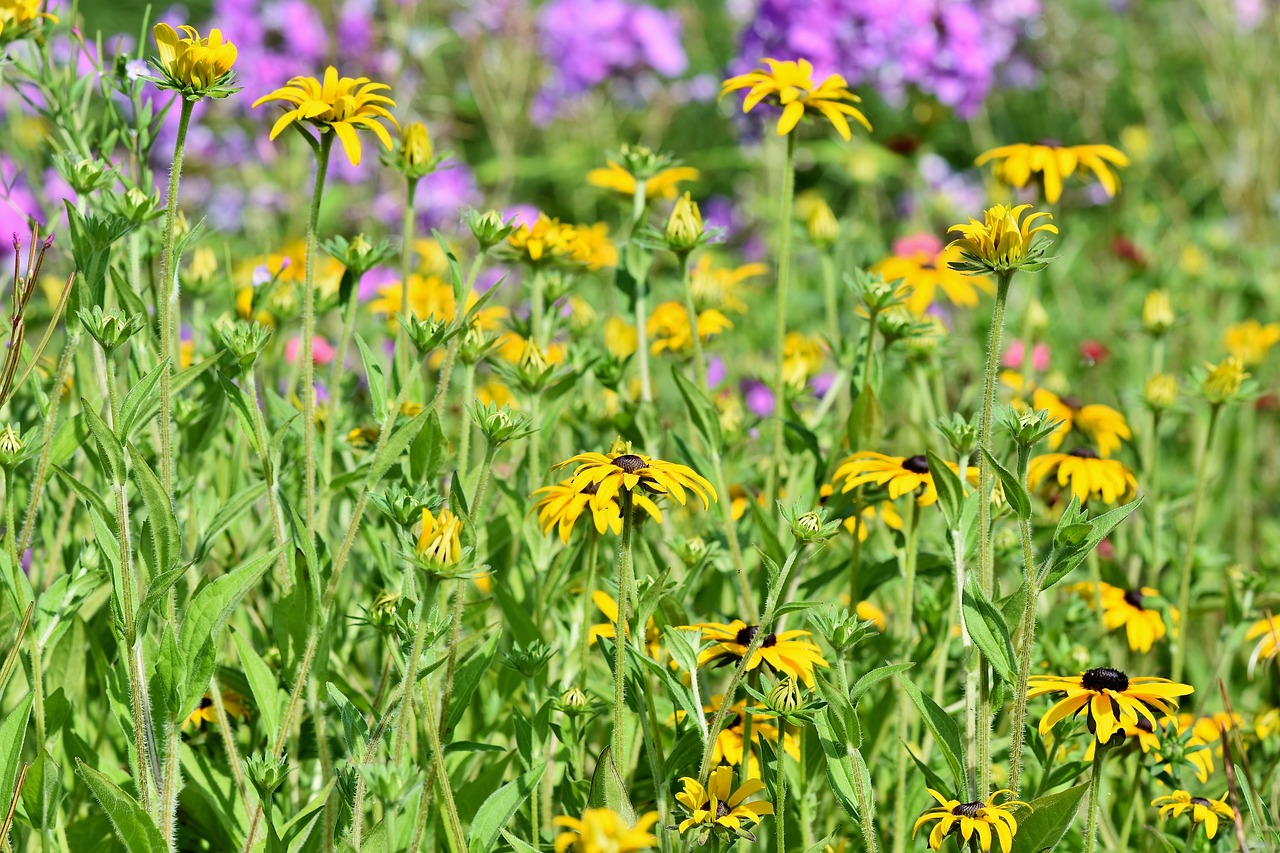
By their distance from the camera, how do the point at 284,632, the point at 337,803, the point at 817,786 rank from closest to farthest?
1. the point at 337,803
2. the point at 284,632
3. the point at 817,786

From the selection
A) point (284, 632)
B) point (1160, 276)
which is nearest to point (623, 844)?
point (284, 632)

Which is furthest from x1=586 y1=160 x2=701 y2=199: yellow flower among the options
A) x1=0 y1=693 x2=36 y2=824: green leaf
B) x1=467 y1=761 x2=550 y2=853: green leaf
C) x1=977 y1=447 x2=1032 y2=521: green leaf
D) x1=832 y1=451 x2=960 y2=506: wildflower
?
x1=0 y1=693 x2=36 y2=824: green leaf

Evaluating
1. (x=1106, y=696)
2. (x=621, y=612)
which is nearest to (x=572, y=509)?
(x=621, y=612)

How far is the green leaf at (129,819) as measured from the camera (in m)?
1.20

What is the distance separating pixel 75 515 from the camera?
196cm

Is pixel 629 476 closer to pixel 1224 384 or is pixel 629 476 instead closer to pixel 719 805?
pixel 719 805

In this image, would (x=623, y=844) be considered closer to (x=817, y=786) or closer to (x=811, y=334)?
(x=817, y=786)

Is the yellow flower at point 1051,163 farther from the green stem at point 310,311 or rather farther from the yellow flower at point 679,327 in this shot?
the green stem at point 310,311

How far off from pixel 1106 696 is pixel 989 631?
17cm

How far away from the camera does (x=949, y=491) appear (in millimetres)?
1434

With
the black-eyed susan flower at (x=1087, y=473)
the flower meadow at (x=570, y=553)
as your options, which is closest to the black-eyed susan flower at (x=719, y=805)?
the flower meadow at (x=570, y=553)

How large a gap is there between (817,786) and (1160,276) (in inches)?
109

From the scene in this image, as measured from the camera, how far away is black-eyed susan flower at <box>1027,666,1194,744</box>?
1.32 metres

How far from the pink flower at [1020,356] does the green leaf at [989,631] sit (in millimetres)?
1610
